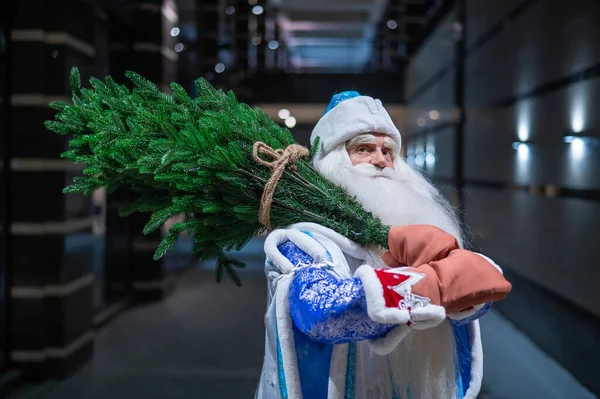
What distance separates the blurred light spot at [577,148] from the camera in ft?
10.3

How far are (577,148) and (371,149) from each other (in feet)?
6.97

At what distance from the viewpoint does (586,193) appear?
309 centimetres

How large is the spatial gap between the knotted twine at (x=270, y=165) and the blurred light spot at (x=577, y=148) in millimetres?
2288

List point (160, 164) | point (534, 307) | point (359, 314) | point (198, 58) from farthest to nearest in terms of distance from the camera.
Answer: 1. point (198, 58)
2. point (534, 307)
3. point (160, 164)
4. point (359, 314)

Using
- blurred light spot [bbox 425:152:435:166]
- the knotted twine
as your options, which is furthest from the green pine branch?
blurred light spot [bbox 425:152:435:166]

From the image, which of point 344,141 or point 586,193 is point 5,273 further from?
point 586,193

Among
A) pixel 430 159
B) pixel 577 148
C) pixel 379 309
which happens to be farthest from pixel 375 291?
pixel 430 159

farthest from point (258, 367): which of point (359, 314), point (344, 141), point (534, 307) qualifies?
point (359, 314)

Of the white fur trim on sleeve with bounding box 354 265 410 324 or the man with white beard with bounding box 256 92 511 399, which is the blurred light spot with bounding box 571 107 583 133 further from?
the white fur trim on sleeve with bounding box 354 265 410 324

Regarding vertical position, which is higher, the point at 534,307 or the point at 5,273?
the point at 5,273

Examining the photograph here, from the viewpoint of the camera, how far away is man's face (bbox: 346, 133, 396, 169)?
155 cm

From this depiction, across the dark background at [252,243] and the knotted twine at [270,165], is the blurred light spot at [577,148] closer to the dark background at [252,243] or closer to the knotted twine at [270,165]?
the dark background at [252,243]

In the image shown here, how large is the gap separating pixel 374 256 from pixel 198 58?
5.99 meters

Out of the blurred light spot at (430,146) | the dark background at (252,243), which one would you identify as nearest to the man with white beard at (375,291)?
the dark background at (252,243)
